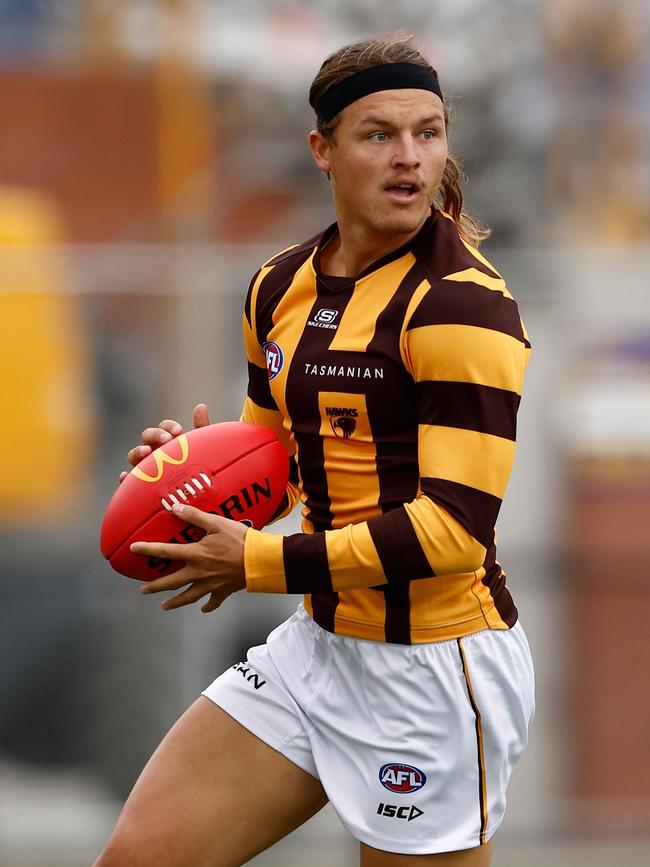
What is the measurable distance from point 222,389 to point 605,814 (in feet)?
7.71

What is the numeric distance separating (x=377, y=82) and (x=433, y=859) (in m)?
1.40

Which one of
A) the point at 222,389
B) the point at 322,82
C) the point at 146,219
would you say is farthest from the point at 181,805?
the point at 146,219

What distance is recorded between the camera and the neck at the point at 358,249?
2.74m

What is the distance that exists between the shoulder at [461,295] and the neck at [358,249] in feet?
0.29

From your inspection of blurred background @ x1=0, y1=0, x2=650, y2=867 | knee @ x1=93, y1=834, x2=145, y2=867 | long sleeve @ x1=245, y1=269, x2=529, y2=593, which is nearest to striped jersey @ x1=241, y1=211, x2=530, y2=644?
long sleeve @ x1=245, y1=269, x2=529, y2=593

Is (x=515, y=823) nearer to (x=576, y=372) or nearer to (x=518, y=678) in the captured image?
(x=576, y=372)

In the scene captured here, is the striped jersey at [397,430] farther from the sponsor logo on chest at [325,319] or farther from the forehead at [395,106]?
the forehead at [395,106]

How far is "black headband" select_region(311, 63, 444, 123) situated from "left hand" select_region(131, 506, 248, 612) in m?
0.77

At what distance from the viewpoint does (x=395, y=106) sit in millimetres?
2631

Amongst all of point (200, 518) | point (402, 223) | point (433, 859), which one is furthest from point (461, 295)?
point (433, 859)

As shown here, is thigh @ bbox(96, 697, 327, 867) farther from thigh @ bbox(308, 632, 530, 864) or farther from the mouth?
the mouth

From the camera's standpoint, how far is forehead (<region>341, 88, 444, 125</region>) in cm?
263

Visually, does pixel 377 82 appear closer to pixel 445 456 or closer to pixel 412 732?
pixel 445 456

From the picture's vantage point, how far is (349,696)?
278cm
